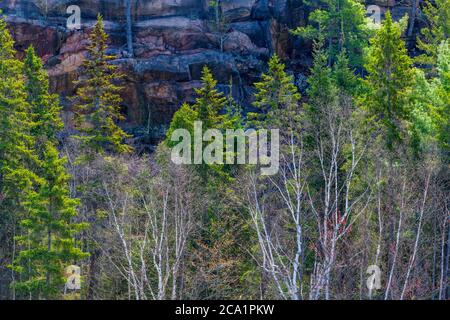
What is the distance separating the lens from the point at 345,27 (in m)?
38.2

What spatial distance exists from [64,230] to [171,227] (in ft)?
12.6

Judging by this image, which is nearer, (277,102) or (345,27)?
(277,102)

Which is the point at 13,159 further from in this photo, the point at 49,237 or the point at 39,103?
the point at 49,237

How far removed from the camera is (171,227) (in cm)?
2397

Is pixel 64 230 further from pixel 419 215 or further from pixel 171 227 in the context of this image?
pixel 419 215

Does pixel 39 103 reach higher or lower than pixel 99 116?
higher

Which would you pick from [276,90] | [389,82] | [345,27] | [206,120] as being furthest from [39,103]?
[345,27]

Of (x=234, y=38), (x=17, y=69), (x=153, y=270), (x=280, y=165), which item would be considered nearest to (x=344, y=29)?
(x=234, y=38)

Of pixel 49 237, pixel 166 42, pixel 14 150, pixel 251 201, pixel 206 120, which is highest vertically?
pixel 166 42

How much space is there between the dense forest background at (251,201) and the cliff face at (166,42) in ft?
27.8

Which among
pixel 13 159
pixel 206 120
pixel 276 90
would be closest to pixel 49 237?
pixel 13 159

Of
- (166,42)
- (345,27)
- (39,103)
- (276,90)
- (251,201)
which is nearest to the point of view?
(251,201)

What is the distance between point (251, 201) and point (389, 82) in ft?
26.2

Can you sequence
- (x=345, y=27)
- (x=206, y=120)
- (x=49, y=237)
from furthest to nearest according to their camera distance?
1. (x=345, y=27)
2. (x=206, y=120)
3. (x=49, y=237)
